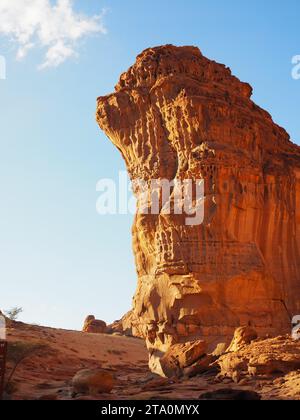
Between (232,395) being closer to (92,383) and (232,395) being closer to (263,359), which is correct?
(263,359)

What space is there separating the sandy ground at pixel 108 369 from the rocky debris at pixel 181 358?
72 centimetres

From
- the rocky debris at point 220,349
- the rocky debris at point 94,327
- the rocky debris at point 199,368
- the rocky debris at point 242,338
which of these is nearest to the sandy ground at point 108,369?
the rocky debris at point 199,368

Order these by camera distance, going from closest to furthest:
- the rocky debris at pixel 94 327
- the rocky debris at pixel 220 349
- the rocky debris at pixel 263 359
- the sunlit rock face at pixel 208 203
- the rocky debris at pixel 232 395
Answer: the rocky debris at pixel 232 395
the rocky debris at pixel 263 359
the rocky debris at pixel 220 349
the sunlit rock face at pixel 208 203
the rocky debris at pixel 94 327

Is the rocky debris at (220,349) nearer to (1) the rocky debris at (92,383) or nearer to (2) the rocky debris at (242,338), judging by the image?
(2) the rocky debris at (242,338)

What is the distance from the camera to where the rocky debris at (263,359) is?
20.6m

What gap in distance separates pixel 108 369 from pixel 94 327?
24338 millimetres

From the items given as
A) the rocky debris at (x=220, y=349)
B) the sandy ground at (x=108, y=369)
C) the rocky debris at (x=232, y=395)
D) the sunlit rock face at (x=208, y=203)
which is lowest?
the sandy ground at (x=108, y=369)

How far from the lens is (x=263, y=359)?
20891 mm

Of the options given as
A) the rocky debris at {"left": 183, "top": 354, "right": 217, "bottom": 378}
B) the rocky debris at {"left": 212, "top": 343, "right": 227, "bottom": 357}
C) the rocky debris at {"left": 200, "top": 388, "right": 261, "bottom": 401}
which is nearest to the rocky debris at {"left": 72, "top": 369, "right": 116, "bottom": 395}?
the rocky debris at {"left": 183, "top": 354, "right": 217, "bottom": 378}

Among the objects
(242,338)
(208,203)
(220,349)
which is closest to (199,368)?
(242,338)

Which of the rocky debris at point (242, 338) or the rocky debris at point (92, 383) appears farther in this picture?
the rocky debris at point (242, 338)

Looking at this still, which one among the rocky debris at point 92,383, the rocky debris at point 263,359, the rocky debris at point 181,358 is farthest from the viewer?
the rocky debris at point 181,358
